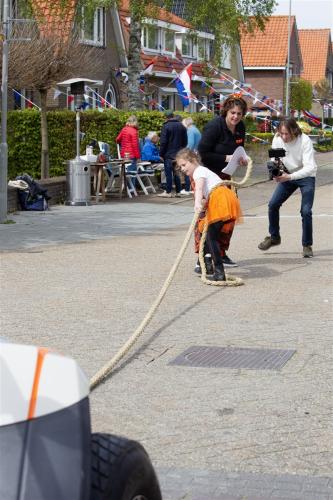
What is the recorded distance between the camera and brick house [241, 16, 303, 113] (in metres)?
72.1

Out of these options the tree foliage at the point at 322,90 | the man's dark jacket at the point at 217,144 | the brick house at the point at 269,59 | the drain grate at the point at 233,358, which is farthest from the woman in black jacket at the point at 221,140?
the tree foliage at the point at 322,90

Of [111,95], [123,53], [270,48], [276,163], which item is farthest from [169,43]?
[276,163]

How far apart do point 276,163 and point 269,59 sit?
202 ft

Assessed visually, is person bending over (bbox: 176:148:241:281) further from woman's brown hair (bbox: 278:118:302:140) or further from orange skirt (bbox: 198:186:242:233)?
woman's brown hair (bbox: 278:118:302:140)

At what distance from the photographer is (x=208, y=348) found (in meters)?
7.34

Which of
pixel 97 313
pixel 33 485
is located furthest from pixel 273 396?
pixel 33 485

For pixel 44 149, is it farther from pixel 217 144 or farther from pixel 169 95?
pixel 169 95

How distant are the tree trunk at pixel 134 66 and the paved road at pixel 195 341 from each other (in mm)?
12903

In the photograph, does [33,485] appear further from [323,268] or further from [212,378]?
[323,268]

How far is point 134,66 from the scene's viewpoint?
27.9m

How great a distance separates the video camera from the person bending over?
59.7 inches

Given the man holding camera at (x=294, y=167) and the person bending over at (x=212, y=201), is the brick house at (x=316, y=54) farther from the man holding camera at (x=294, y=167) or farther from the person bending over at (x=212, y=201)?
the person bending over at (x=212, y=201)

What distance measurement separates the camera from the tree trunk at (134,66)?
90.4 ft

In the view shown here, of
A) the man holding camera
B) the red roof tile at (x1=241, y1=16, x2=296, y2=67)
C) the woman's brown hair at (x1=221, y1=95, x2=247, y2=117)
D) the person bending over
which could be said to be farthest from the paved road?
the red roof tile at (x1=241, y1=16, x2=296, y2=67)
